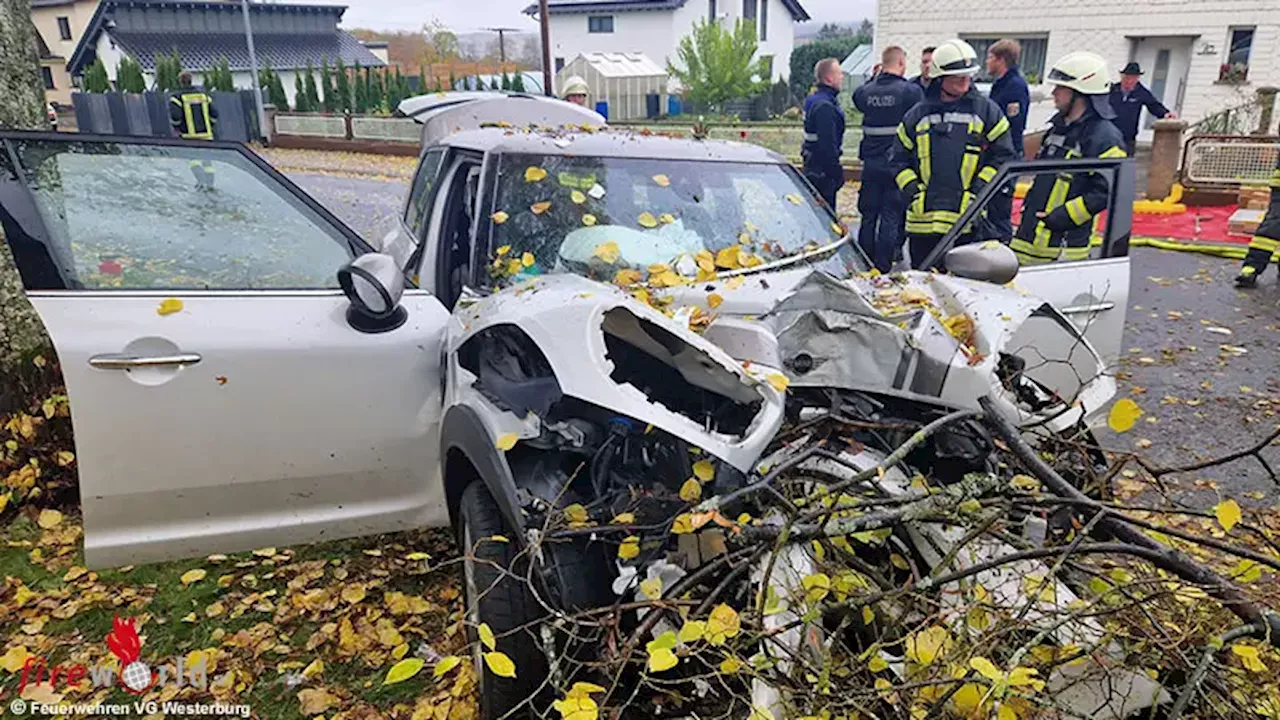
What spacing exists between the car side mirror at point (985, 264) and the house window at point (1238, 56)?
76.0 ft

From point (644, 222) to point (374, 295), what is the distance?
1.08 meters

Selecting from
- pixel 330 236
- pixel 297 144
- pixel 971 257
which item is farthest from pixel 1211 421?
pixel 297 144

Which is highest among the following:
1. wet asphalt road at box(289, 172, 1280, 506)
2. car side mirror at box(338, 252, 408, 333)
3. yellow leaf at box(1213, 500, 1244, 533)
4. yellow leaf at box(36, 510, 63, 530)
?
car side mirror at box(338, 252, 408, 333)

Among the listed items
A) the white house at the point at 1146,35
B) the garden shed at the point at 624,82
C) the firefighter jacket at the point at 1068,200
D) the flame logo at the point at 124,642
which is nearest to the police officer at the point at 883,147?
the firefighter jacket at the point at 1068,200

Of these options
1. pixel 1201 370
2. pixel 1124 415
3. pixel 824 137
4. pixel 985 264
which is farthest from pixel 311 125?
pixel 1124 415

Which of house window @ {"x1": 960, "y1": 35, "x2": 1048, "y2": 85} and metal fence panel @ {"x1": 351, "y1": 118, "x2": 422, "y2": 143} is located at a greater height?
house window @ {"x1": 960, "y1": 35, "x2": 1048, "y2": 85}

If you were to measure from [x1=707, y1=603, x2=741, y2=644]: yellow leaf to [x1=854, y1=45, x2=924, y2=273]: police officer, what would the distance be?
562 cm

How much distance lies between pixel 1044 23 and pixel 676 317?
24.8m

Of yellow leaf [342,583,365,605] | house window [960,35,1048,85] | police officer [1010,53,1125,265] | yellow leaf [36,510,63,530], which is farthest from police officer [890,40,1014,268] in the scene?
house window [960,35,1048,85]

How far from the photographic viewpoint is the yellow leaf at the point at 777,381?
2.22 m

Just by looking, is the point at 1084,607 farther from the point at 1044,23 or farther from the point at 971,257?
the point at 1044,23

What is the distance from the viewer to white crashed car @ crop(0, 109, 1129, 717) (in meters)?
2.33

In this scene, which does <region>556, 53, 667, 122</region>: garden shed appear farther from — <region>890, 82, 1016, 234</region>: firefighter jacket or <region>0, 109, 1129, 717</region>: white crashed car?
<region>0, 109, 1129, 717</region>: white crashed car

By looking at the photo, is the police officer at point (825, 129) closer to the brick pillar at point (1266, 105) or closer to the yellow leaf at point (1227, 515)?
the yellow leaf at point (1227, 515)
